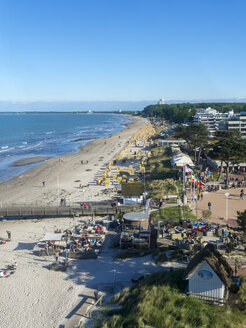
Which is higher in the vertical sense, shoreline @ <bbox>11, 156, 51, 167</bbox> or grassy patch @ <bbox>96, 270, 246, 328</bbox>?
shoreline @ <bbox>11, 156, 51, 167</bbox>

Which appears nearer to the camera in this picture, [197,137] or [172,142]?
[197,137]

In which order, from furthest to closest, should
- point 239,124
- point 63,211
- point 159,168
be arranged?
point 239,124
point 159,168
point 63,211

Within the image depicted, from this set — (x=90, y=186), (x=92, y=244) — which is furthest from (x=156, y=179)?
(x=92, y=244)

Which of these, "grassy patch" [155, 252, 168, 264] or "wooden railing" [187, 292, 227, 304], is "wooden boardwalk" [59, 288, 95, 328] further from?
"wooden railing" [187, 292, 227, 304]

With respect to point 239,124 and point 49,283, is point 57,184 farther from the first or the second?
point 239,124

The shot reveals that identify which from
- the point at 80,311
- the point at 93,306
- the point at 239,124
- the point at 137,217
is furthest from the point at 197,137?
the point at 239,124

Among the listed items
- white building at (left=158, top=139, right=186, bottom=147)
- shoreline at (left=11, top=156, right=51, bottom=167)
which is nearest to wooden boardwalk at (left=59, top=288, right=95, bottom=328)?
shoreline at (left=11, top=156, right=51, bottom=167)
